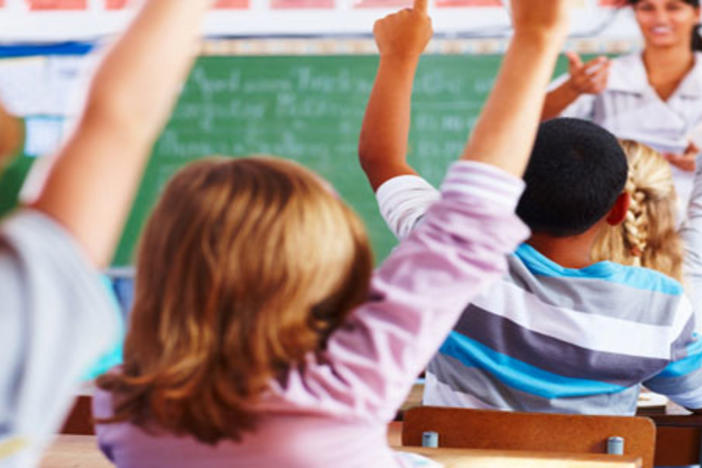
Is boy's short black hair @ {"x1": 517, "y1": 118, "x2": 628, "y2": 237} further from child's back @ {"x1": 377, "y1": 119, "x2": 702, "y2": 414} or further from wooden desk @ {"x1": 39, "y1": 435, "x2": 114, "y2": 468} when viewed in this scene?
wooden desk @ {"x1": 39, "y1": 435, "x2": 114, "y2": 468}

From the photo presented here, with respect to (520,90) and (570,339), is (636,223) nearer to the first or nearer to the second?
(570,339)

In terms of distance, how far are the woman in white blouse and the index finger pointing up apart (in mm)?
2840

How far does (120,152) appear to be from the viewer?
533 mm

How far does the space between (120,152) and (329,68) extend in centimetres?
366

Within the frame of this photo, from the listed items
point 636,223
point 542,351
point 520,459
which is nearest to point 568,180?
point 542,351

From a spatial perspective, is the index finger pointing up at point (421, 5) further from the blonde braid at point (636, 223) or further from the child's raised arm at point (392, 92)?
the blonde braid at point (636, 223)

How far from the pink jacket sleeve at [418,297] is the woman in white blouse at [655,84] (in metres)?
3.27

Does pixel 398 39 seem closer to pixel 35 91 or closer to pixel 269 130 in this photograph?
pixel 269 130

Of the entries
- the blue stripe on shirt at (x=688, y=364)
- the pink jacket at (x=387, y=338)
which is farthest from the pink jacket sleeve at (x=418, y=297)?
the blue stripe on shirt at (x=688, y=364)

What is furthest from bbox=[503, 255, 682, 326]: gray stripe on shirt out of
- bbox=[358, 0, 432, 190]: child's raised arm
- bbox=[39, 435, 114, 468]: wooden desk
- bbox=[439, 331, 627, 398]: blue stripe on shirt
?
bbox=[39, 435, 114, 468]: wooden desk

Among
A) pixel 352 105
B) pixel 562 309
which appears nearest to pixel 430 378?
pixel 562 309

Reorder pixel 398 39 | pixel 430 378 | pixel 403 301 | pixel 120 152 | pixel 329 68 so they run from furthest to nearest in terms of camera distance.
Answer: pixel 329 68 < pixel 430 378 < pixel 398 39 < pixel 403 301 < pixel 120 152

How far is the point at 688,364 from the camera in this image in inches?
64.0

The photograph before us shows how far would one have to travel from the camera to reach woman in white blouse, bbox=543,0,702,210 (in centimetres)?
396
